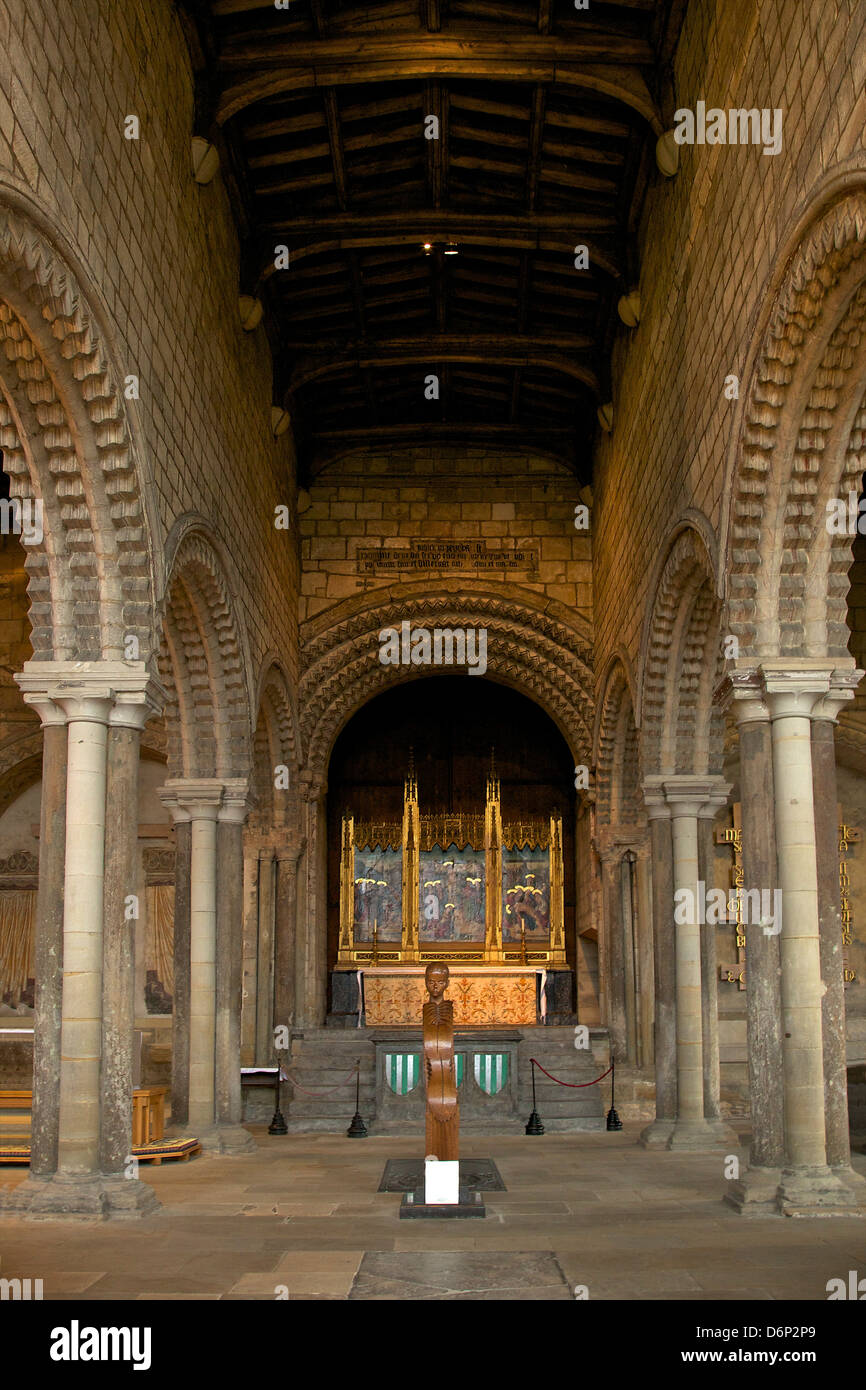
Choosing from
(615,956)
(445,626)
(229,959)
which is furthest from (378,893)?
(229,959)

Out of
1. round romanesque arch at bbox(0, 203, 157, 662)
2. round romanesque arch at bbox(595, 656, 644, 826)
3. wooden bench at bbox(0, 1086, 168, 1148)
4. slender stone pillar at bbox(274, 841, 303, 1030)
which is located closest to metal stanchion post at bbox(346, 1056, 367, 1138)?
wooden bench at bbox(0, 1086, 168, 1148)

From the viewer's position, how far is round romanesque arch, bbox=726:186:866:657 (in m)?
7.67

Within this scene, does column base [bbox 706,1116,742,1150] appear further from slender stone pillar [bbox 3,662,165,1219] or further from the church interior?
slender stone pillar [bbox 3,662,165,1219]

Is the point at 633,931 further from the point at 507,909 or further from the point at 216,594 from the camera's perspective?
the point at 216,594

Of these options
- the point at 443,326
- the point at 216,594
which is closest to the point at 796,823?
the point at 216,594

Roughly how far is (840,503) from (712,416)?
5.02ft

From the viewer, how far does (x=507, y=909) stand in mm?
19281

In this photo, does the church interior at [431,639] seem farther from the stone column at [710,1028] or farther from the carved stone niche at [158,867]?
the carved stone niche at [158,867]

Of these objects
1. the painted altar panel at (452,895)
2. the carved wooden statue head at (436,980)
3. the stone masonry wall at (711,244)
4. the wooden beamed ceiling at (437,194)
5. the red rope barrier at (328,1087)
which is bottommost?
the red rope barrier at (328,1087)

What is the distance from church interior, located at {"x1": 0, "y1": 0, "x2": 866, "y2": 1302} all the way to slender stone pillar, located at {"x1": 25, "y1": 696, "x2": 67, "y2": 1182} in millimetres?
34

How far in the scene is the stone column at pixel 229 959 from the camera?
12133 millimetres

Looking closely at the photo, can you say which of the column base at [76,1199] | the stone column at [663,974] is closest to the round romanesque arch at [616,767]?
the stone column at [663,974]

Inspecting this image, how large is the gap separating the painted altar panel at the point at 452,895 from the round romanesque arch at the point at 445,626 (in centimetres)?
237

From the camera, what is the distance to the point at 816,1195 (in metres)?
7.93
